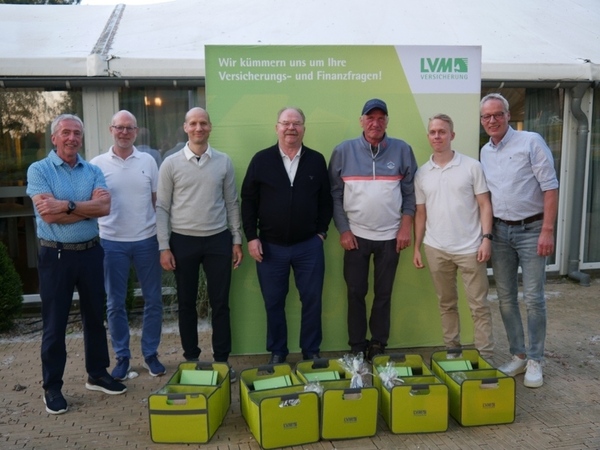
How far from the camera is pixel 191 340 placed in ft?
14.2

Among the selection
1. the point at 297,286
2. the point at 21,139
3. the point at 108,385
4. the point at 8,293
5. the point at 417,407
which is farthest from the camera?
the point at 21,139

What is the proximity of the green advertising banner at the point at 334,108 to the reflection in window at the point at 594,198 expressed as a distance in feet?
11.4

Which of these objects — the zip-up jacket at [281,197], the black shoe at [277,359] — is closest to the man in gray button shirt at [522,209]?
the zip-up jacket at [281,197]

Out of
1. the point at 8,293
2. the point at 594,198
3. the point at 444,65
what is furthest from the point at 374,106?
the point at 594,198

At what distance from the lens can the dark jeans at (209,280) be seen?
4184mm

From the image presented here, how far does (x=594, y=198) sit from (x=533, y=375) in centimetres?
430

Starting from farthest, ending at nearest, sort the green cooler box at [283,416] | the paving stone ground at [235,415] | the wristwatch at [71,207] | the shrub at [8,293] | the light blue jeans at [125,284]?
the shrub at [8,293], the light blue jeans at [125,284], the wristwatch at [71,207], the paving stone ground at [235,415], the green cooler box at [283,416]

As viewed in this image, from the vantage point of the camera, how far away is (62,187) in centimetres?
369

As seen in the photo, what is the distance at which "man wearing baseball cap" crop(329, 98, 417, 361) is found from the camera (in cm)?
431

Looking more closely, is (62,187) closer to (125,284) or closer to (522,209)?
(125,284)

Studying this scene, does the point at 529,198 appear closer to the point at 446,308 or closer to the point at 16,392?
the point at 446,308

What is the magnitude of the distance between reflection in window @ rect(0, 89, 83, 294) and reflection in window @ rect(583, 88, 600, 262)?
624cm

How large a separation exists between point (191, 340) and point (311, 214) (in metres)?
1.30

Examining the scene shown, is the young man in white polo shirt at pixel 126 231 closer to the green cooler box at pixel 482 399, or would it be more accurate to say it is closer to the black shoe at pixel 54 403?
the black shoe at pixel 54 403
